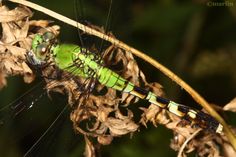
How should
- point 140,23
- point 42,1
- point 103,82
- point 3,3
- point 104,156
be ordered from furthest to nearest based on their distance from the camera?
1. point 140,23
2. point 42,1
3. point 104,156
4. point 103,82
5. point 3,3

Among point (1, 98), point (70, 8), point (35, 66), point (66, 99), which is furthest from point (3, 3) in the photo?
point (70, 8)

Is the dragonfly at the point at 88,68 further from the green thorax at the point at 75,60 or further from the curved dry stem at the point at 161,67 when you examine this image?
the curved dry stem at the point at 161,67

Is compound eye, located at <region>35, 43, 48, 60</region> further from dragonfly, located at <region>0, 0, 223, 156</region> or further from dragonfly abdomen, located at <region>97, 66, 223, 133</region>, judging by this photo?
dragonfly abdomen, located at <region>97, 66, 223, 133</region>

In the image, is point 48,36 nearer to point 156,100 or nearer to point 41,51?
point 41,51

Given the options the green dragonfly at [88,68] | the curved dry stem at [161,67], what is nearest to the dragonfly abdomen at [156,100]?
the green dragonfly at [88,68]

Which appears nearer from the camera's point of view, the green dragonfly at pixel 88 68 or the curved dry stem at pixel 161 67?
the curved dry stem at pixel 161 67

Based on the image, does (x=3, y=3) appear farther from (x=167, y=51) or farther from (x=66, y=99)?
(x=167, y=51)

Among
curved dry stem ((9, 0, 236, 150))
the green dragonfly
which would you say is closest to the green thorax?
the green dragonfly
